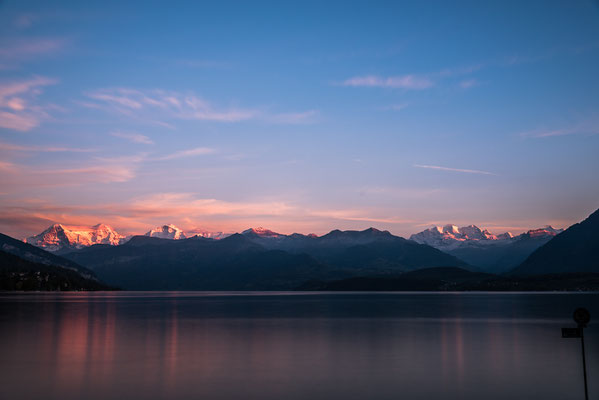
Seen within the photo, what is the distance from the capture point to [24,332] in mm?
85875

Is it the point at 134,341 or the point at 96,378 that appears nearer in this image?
the point at 96,378

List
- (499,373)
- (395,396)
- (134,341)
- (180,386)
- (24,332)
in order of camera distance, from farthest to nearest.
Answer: (24,332) → (134,341) → (499,373) → (180,386) → (395,396)

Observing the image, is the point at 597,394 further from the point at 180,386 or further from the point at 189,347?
the point at 189,347

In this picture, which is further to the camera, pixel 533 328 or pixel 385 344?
pixel 533 328

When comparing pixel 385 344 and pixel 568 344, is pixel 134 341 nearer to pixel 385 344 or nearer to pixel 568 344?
pixel 385 344

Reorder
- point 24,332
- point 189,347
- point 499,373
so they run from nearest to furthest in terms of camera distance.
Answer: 1. point 499,373
2. point 189,347
3. point 24,332

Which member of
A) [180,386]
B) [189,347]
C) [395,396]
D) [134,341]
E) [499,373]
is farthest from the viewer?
[134,341]

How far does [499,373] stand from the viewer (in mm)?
49188

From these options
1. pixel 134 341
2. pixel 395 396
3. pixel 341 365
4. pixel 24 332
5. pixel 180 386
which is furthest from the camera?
pixel 24 332

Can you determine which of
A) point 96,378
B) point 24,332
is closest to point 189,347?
point 96,378

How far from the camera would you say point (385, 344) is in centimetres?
7194

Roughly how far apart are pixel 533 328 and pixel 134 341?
225ft

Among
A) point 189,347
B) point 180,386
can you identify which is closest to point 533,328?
point 189,347

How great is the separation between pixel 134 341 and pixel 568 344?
57.9 m
